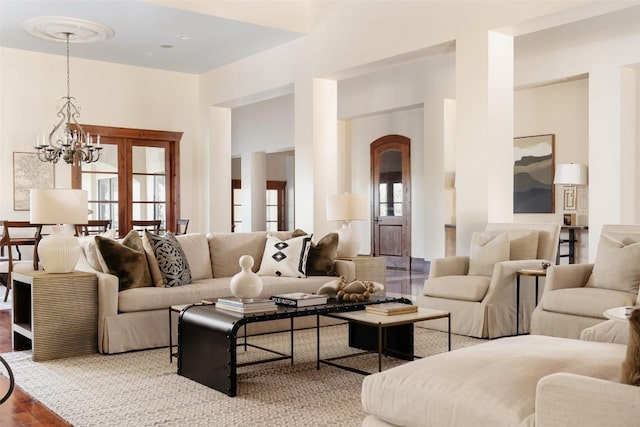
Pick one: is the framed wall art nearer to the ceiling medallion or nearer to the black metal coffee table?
the ceiling medallion

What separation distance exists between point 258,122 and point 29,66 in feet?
18.2

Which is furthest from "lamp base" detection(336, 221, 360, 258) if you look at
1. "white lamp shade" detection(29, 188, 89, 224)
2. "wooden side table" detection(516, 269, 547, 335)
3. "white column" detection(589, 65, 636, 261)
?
"white column" detection(589, 65, 636, 261)

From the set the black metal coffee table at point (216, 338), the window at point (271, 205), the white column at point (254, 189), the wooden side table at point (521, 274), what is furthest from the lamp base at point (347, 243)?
the window at point (271, 205)

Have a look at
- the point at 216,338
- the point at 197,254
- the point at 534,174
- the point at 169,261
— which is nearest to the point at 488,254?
the point at 197,254

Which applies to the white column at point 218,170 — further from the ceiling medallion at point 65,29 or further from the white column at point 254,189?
the white column at point 254,189

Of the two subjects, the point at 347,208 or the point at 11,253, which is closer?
the point at 347,208

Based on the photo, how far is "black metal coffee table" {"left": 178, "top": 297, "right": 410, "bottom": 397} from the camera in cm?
356

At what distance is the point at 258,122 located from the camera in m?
13.8

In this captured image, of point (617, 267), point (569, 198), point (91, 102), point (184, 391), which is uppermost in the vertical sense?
point (91, 102)

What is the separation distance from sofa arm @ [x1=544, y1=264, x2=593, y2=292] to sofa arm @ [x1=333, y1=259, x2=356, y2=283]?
171 cm

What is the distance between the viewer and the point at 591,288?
4.62 metres

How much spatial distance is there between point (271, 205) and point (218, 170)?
6272 millimetres

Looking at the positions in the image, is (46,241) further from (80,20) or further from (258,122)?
(258,122)

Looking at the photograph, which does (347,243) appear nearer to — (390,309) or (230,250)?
(230,250)
